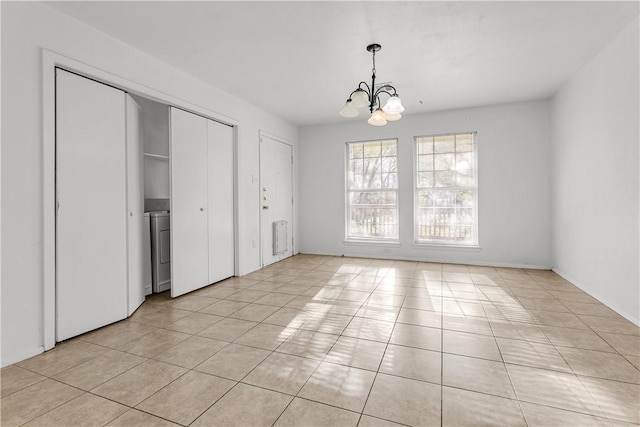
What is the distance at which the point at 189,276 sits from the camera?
389cm

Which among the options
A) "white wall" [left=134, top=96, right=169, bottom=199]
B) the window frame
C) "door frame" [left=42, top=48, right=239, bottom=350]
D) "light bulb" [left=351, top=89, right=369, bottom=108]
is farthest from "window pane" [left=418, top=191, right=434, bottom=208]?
"door frame" [left=42, top=48, right=239, bottom=350]

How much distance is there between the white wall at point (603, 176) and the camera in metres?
2.87

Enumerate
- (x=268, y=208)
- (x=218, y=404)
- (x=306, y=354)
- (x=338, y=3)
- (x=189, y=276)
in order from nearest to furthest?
(x=218, y=404) → (x=306, y=354) → (x=338, y=3) → (x=189, y=276) → (x=268, y=208)

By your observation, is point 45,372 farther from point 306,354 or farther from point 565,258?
point 565,258

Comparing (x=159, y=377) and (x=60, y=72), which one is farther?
(x=60, y=72)

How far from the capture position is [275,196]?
5742 mm

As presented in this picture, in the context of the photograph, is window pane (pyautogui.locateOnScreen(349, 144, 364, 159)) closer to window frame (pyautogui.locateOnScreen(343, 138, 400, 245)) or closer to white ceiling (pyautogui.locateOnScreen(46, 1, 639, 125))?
window frame (pyautogui.locateOnScreen(343, 138, 400, 245))

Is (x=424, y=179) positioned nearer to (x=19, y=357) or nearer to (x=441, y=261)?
(x=441, y=261)

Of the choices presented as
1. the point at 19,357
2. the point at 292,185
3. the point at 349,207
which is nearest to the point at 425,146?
the point at 349,207

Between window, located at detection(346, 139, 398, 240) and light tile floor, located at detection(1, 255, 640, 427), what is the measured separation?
2.51m

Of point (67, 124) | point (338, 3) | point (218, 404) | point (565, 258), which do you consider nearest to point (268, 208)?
point (67, 124)

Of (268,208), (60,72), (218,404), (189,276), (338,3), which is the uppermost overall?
(338,3)

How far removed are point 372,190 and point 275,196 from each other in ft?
6.18

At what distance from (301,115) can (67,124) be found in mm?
3757
